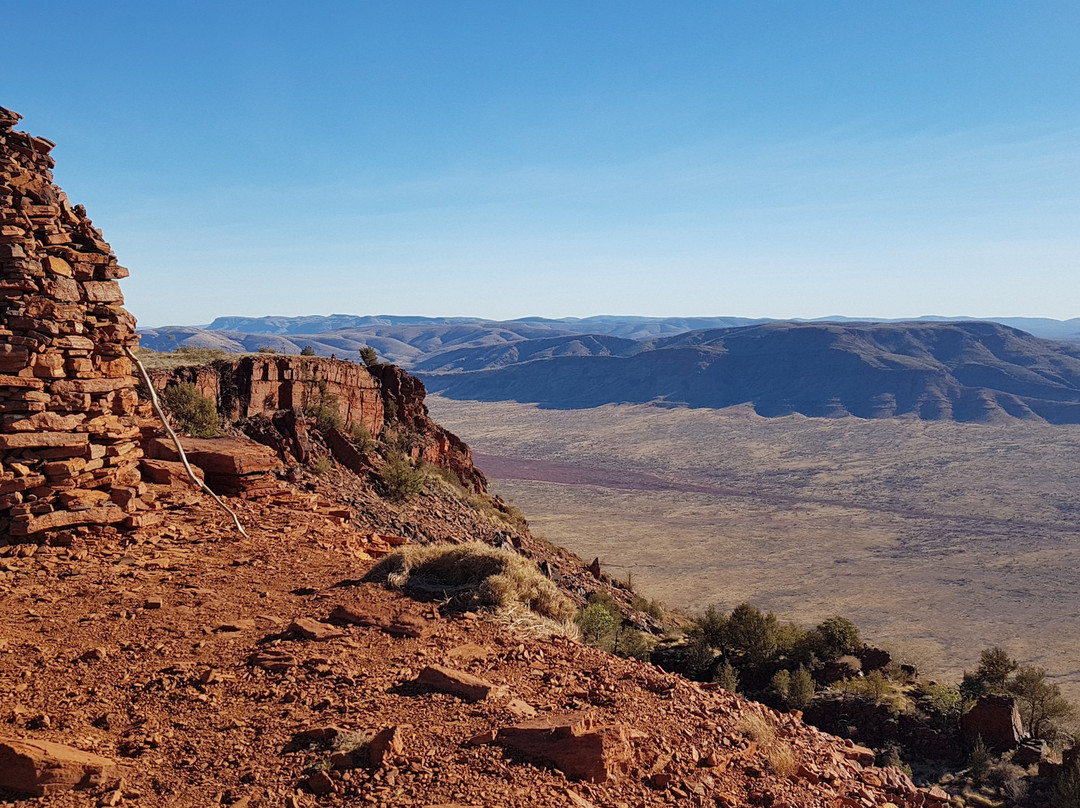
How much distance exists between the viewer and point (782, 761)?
589 cm

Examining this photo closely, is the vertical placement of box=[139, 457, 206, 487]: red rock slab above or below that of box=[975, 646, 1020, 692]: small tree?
above

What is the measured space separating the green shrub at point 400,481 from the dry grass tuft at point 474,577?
14416 mm

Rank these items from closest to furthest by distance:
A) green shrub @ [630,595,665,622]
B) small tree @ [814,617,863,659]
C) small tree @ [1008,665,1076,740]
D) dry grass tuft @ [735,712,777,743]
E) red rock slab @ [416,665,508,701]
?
red rock slab @ [416,665,508,701]
dry grass tuft @ [735,712,777,743]
small tree @ [1008,665,1076,740]
small tree @ [814,617,863,659]
green shrub @ [630,595,665,622]

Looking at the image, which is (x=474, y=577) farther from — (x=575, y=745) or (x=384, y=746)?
(x=384, y=746)

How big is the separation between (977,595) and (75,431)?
5227 centimetres

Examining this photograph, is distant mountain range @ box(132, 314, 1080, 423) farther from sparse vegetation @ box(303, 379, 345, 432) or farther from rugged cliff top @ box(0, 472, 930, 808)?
rugged cliff top @ box(0, 472, 930, 808)

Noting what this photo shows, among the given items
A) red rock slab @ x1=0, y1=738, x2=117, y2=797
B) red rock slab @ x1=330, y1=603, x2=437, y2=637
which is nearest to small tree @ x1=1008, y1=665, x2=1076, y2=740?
red rock slab @ x1=330, y1=603, x2=437, y2=637

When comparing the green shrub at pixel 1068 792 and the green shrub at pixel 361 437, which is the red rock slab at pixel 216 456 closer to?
the green shrub at pixel 361 437

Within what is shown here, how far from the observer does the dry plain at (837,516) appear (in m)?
43.5

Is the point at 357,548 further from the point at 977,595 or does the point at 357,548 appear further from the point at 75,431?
the point at 977,595

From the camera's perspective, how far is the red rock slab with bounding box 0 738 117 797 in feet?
13.7

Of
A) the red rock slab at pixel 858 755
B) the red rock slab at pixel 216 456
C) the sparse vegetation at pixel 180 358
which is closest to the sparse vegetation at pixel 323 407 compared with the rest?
the sparse vegetation at pixel 180 358

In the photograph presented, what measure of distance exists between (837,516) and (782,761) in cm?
7317

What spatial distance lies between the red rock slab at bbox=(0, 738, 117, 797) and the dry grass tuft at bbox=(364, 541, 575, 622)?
3.92m
